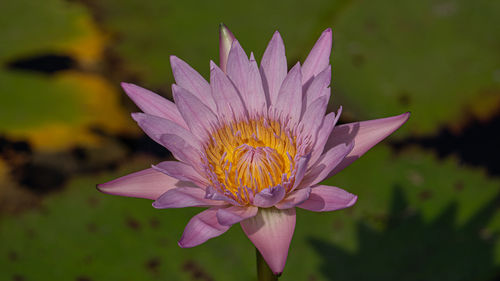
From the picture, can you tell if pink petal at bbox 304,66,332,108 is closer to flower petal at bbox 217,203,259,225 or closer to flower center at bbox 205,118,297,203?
flower center at bbox 205,118,297,203

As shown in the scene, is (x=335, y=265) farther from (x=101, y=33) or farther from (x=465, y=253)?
(x=101, y=33)

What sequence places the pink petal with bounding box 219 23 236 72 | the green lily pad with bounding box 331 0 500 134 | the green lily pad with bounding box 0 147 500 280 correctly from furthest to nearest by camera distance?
1. the green lily pad with bounding box 331 0 500 134
2. the green lily pad with bounding box 0 147 500 280
3. the pink petal with bounding box 219 23 236 72

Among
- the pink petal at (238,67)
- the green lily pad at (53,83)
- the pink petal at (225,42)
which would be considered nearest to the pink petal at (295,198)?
the pink petal at (238,67)

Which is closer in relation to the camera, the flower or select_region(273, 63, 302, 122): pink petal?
the flower

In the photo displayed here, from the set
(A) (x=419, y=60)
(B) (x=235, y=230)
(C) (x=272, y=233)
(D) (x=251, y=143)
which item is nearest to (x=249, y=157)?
(D) (x=251, y=143)

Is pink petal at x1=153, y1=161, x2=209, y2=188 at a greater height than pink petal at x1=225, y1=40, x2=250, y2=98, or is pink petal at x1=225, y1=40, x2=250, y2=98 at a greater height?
pink petal at x1=225, y1=40, x2=250, y2=98

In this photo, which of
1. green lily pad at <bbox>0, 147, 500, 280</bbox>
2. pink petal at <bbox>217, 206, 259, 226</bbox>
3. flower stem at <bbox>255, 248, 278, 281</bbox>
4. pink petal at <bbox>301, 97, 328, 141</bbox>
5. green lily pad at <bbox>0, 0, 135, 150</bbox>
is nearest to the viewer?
pink petal at <bbox>217, 206, 259, 226</bbox>

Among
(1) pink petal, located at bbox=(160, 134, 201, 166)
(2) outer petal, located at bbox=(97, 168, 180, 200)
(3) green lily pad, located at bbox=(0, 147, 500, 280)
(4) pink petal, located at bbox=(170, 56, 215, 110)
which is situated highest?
(4) pink petal, located at bbox=(170, 56, 215, 110)

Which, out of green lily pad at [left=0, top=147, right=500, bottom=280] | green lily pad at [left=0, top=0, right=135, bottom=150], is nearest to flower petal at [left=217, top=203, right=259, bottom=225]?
green lily pad at [left=0, top=147, right=500, bottom=280]
